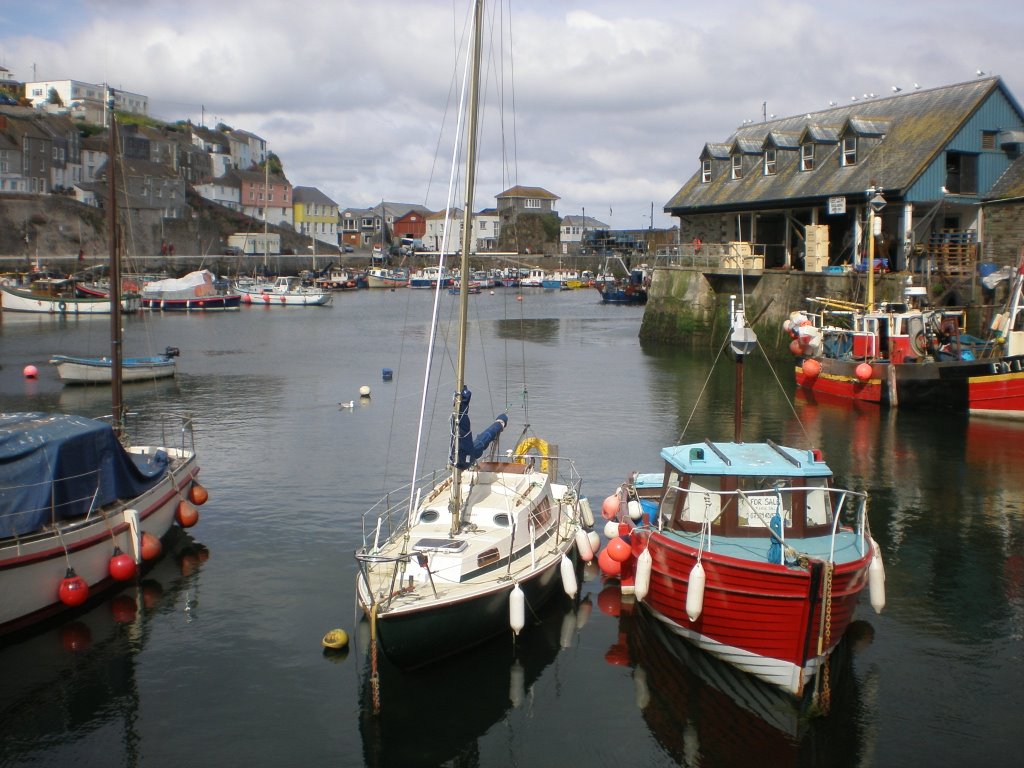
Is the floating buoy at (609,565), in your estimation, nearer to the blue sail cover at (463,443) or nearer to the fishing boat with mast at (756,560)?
the fishing boat with mast at (756,560)

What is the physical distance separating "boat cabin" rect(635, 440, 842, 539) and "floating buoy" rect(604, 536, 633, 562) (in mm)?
1572

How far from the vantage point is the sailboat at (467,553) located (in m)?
14.9

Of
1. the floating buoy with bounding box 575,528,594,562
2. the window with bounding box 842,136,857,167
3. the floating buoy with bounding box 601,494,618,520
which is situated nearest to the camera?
the floating buoy with bounding box 575,528,594,562

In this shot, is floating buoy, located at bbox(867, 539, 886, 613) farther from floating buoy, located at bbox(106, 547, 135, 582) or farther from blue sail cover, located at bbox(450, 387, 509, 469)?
floating buoy, located at bbox(106, 547, 135, 582)

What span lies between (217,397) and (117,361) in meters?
17.4

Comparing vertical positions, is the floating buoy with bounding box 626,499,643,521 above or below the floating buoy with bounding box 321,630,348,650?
above

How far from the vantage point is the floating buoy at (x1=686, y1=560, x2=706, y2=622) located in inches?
584

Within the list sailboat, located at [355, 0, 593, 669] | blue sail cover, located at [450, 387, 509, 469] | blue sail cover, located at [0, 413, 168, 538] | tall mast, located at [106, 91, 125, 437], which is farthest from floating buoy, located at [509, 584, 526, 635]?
tall mast, located at [106, 91, 125, 437]

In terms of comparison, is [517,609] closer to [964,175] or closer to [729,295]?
[964,175]

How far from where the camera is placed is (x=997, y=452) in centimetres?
3105

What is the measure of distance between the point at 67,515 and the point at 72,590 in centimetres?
181

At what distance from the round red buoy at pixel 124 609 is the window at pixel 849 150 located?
4350 cm

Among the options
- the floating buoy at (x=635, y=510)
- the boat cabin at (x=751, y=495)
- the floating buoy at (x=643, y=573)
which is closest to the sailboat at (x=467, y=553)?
the floating buoy at (x=635, y=510)

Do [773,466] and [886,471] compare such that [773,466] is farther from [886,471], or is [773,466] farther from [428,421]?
[428,421]
